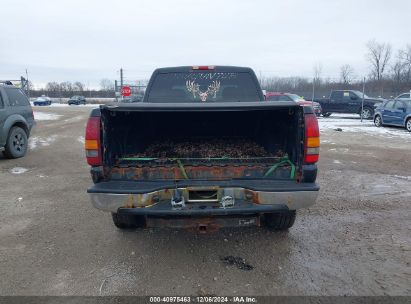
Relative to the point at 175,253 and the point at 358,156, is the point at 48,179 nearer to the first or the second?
the point at 175,253

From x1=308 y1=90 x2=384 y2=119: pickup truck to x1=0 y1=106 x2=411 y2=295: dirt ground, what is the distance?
16.9 meters

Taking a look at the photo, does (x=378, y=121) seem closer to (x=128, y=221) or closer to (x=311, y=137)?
(x=311, y=137)

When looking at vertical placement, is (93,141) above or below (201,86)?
below

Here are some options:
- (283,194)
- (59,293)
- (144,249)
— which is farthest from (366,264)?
(59,293)

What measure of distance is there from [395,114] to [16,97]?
15.4 m

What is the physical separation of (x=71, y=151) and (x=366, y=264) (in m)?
8.50

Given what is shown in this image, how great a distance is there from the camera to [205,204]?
3.01 meters

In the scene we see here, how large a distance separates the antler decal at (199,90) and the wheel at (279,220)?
222 cm

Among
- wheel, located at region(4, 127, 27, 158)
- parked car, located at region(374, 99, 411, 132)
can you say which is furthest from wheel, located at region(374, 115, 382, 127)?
wheel, located at region(4, 127, 27, 158)

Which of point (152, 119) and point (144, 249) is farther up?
point (152, 119)

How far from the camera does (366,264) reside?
324 centimetres

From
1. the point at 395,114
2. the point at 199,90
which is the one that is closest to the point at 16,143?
the point at 199,90

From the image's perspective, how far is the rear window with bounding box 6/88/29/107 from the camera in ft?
27.4

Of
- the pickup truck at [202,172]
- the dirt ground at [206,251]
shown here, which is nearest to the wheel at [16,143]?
the dirt ground at [206,251]
